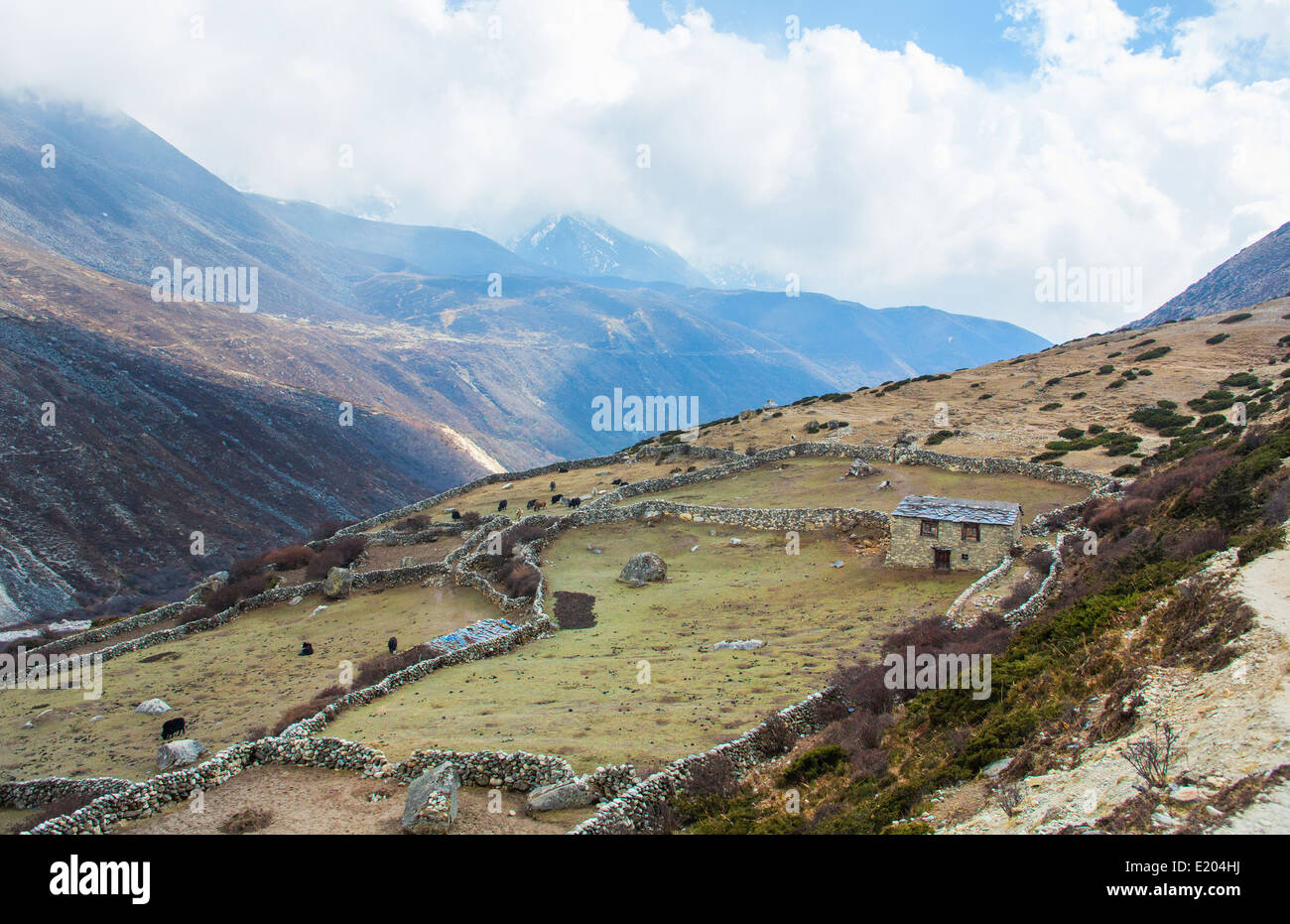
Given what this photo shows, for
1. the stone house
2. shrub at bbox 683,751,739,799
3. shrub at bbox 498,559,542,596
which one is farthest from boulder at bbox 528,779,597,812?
the stone house

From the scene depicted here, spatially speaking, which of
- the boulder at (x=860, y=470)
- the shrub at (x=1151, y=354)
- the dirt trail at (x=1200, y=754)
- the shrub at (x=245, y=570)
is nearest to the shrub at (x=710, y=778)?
the dirt trail at (x=1200, y=754)

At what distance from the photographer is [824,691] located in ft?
52.5

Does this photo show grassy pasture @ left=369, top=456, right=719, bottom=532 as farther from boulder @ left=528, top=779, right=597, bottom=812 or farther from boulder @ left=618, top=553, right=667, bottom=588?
boulder @ left=528, top=779, right=597, bottom=812

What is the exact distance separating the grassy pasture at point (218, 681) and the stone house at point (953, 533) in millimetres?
15868

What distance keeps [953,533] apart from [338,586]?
92.0 feet

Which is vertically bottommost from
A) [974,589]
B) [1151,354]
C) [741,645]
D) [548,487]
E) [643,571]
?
[741,645]

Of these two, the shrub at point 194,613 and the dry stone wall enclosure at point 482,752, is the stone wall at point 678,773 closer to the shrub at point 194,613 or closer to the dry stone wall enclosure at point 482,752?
the dry stone wall enclosure at point 482,752

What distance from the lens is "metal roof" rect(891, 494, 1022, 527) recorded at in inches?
1029

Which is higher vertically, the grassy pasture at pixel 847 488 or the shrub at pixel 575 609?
the grassy pasture at pixel 847 488

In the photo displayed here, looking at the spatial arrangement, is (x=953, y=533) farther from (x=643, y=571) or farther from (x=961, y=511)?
(x=643, y=571)

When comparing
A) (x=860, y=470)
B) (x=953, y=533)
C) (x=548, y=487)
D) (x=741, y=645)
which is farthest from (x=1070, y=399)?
(x=741, y=645)

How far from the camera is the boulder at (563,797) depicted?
41.9ft

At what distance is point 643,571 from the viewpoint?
30516 millimetres

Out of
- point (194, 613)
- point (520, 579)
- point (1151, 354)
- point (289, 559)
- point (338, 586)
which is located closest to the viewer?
point (520, 579)
